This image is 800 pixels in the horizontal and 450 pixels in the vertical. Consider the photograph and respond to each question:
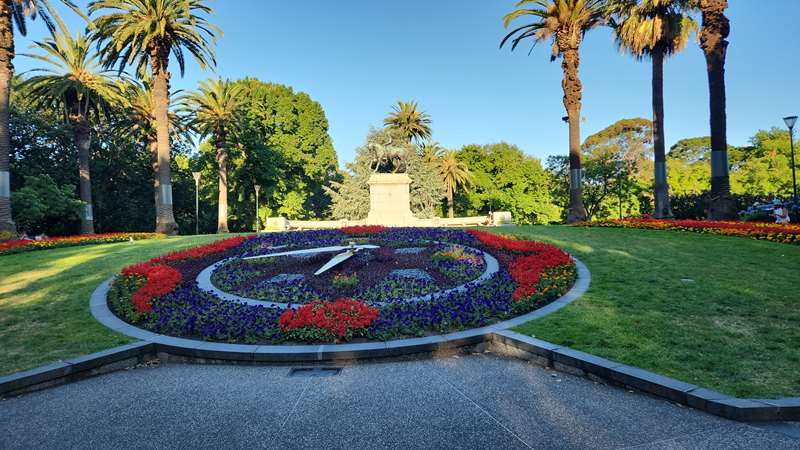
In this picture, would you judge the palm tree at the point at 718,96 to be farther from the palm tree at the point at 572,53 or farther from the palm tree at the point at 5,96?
the palm tree at the point at 5,96

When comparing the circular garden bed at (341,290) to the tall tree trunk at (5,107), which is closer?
the circular garden bed at (341,290)

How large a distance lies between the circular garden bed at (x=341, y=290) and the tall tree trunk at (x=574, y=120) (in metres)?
13.6

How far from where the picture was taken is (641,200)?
42438mm


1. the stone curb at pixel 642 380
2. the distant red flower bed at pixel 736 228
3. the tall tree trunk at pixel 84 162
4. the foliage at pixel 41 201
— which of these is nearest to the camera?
the stone curb at pixel 642 380

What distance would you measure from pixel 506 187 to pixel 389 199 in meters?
35.9

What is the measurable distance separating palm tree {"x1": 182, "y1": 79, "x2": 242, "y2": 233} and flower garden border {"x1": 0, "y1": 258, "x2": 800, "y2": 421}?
31.9 m

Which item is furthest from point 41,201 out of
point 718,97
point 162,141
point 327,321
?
point 718,97

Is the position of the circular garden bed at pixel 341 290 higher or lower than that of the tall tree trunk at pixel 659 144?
lower

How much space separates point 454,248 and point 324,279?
528 cm

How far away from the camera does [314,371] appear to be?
20.1 feet

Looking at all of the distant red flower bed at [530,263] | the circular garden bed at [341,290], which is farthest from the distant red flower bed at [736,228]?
the circular garden bed at [341,290]

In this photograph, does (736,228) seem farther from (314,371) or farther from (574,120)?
(314,371)

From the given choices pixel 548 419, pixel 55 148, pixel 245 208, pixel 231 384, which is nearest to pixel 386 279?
pixel 231 384

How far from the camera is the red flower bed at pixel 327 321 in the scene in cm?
700
